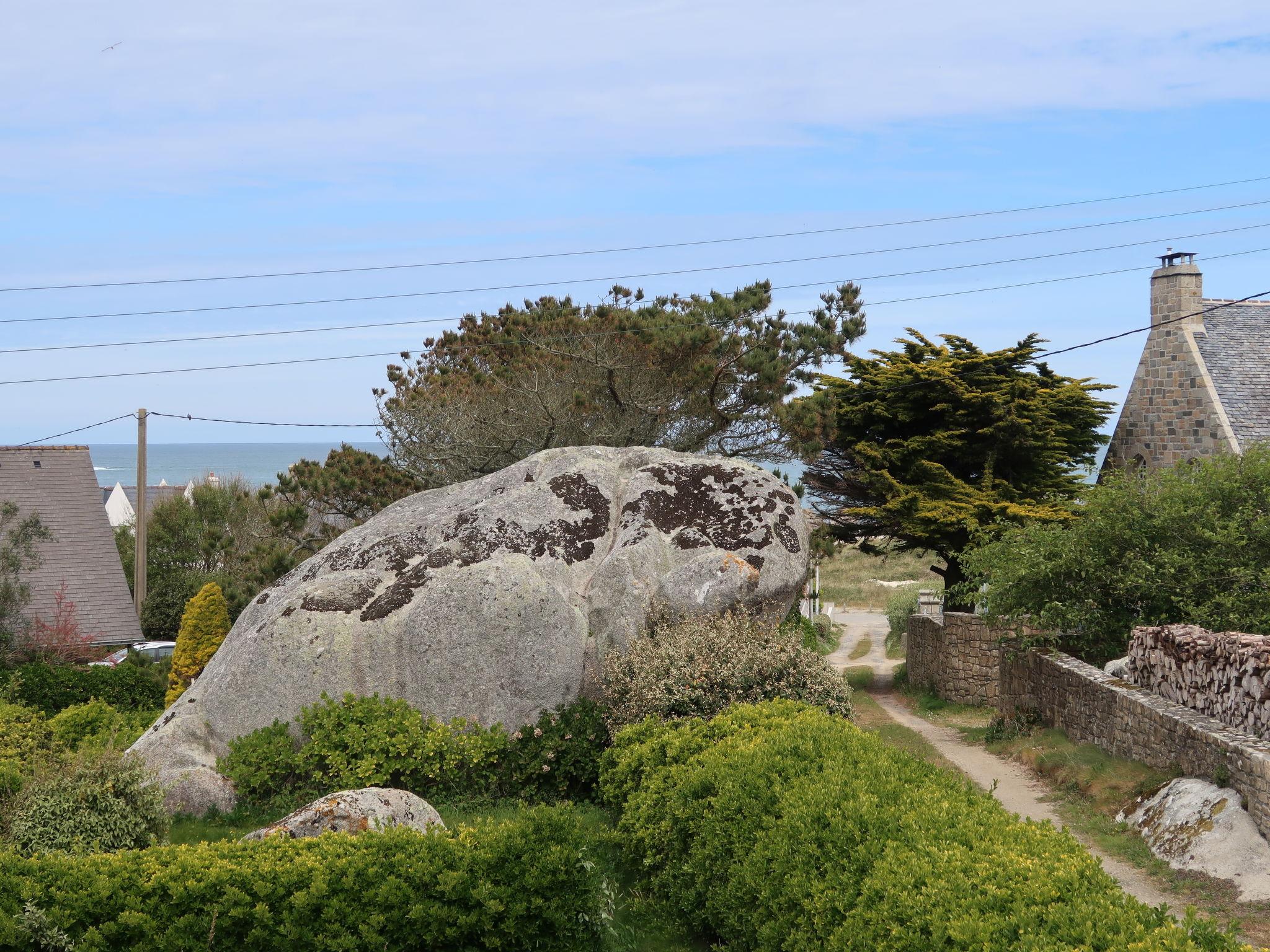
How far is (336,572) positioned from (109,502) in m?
62.0

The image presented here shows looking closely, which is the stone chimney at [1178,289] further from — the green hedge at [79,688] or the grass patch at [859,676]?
the green hedge at [79,688]

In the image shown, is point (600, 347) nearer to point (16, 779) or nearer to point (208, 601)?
point (208, 601)

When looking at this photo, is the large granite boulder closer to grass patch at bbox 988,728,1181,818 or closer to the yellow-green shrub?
grass patch at bbox 988,728,1181,818

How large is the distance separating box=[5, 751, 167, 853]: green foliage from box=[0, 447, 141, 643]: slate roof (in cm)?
1842

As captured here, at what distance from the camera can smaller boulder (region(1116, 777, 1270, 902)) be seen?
9828 millimetres

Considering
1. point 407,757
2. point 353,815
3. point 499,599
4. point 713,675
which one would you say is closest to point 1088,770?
point 713,675

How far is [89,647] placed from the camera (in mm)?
26547

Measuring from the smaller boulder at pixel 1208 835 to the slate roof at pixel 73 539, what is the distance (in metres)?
24.3

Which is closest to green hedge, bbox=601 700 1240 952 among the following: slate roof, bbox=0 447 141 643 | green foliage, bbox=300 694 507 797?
green foliage, bbox=300 694 507 797

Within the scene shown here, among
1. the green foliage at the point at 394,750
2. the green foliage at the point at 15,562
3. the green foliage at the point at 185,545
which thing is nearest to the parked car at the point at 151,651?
the green foliage at the point at 185,545

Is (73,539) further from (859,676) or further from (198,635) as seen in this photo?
(859,676)

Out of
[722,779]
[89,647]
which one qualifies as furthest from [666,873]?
[89,647]

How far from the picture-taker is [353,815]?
9625mm

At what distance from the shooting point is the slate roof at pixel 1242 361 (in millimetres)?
25875
